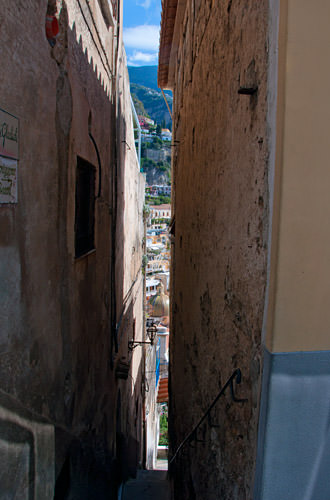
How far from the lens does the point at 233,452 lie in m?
1.95

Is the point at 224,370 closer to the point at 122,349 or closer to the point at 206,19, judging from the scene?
the point at 206,19

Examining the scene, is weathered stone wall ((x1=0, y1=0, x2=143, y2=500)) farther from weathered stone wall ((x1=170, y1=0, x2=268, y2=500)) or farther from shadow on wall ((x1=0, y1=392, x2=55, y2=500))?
weathered stone wall ((x1=170, y1=0, x2=268, y2=500))

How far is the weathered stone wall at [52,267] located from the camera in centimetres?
182

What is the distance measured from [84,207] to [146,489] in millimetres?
5798

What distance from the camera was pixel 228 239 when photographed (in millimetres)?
2201

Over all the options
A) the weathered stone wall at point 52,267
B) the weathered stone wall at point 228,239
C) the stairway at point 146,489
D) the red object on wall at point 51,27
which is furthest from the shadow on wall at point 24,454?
the stairway at point 146,489

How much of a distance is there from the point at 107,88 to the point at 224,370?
4.07m

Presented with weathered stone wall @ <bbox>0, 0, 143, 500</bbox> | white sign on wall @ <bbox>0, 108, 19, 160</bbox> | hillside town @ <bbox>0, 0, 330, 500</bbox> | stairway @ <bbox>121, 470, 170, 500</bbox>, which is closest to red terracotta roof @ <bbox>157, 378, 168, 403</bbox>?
stairway @ <bbox>121, 470, 170, 500</bbox>

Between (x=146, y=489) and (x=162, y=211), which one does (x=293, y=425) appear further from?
(x=162, y=211)

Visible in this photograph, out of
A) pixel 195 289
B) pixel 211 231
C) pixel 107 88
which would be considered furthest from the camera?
pixel 107 88

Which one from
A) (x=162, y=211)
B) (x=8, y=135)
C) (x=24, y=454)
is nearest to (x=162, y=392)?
(x=24, y=454)

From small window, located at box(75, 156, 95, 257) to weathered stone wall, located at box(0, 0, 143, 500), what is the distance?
0.14 metres

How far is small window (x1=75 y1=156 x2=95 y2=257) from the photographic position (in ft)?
11.2

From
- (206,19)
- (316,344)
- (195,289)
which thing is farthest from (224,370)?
(206,19)
